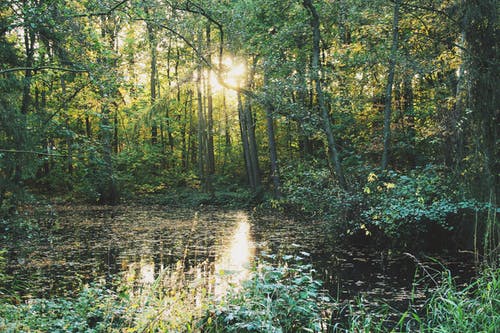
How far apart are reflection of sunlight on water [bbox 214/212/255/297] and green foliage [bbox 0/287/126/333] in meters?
1.68

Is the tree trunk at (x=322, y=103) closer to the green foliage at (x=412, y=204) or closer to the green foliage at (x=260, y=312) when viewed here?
the green foliage at (x=412, y=204)

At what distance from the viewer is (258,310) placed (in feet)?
12.3

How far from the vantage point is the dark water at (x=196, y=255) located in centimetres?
643

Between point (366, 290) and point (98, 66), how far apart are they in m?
5.65

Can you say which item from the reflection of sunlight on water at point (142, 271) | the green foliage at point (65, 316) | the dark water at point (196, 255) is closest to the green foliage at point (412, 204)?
the dark water at point (196, 255)

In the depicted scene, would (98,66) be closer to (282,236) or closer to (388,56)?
(282,236)

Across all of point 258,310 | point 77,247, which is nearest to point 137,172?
point 77,247

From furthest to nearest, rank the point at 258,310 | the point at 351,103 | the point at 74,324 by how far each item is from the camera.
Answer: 1. the point at 351,103
2. the point at 74,324
3. the point at 258,310

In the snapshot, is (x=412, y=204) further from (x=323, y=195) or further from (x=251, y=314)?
(x=251, y=314)

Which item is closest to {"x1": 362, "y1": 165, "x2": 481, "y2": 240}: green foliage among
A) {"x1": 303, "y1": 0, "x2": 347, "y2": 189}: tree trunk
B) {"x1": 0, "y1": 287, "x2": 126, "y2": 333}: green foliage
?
{"x1": 303, "y1": 0, "x2": 347, "y2": 189}: tree trunk

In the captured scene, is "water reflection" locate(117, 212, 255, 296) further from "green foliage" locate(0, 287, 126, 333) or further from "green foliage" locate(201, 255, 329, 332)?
"green foliage" locate(201, 255, 329, 332)

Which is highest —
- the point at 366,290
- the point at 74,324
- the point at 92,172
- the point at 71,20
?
the point at 71,20

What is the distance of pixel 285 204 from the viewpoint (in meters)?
15.7

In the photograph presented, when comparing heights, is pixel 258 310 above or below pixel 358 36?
below
